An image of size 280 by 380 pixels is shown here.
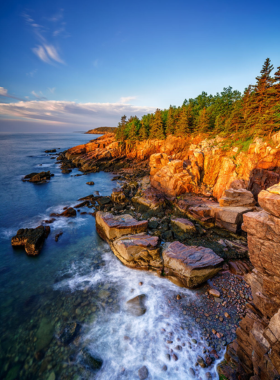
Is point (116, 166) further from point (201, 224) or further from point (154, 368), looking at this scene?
point (154, 368)

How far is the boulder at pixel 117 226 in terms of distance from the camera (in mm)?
17078

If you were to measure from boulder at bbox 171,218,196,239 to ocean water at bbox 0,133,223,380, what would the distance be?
6.48 metres

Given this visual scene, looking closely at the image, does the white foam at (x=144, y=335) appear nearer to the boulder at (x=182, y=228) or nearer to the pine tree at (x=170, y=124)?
the boulder at (x=182, y=228)

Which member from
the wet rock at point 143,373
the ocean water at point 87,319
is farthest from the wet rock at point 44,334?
the wet rock at point 143,373

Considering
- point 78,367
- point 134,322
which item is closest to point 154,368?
point 134,322

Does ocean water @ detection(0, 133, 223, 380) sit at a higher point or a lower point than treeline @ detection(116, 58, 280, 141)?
lower

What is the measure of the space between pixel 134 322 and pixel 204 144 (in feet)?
108

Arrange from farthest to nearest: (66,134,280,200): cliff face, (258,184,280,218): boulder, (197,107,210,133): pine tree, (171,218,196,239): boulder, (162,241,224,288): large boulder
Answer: (197,107,210,133): pine tree < (66,134,280,200): cliff face < (171,218,196,239): boulder < (162,241,224,288): large boulder < (258,184,280,218): boulder

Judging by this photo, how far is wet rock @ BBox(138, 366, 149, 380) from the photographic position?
7643 millimetres

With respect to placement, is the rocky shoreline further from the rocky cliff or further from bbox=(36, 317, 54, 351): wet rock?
bbox=(36, 317, 54, 351): wet rock

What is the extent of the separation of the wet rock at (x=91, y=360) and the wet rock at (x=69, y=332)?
3.62 ft

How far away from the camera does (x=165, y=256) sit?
13633mm

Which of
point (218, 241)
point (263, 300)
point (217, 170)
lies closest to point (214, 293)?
point (263, 300)

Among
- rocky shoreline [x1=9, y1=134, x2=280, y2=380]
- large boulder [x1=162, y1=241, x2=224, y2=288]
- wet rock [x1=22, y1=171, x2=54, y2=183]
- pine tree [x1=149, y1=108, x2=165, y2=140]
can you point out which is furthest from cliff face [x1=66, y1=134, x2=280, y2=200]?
wet rock [x1=22, y1=171, x2=54, y2=183]
